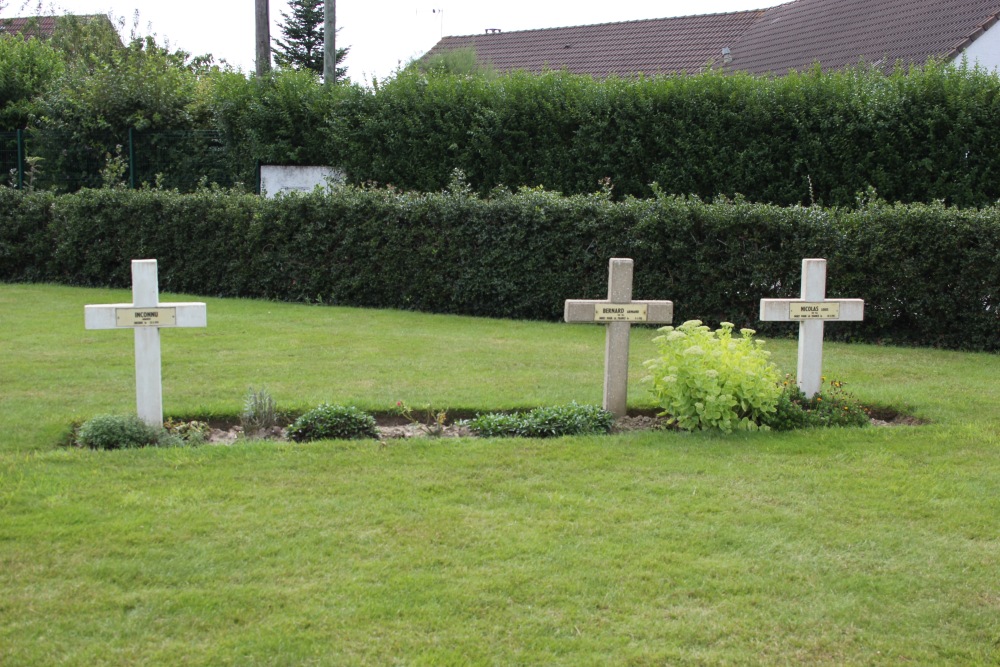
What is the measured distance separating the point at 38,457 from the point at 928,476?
5.27 meters

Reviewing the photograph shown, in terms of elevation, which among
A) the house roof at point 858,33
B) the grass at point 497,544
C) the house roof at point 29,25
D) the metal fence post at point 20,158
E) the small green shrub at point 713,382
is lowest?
the grass at point 497,544

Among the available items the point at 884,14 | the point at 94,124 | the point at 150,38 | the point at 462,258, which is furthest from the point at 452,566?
the point at 150,38

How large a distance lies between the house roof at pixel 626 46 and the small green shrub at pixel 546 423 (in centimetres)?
2005

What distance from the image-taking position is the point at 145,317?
633cm

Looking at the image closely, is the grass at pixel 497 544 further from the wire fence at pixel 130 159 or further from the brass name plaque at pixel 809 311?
the wire fence at pixel 130 159

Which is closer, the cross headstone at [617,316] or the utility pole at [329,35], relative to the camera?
the cross headstone at [617,316]

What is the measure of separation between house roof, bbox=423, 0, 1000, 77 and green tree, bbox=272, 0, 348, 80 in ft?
49.0

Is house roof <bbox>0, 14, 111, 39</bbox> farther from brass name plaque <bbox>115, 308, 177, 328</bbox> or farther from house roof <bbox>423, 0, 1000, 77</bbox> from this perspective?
brass name plaque <bbox>115, 308, 177, 328</bbox>

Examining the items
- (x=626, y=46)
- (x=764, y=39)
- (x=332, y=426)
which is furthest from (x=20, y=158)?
(x=764, y=39)

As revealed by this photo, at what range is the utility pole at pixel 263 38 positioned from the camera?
2039 cm

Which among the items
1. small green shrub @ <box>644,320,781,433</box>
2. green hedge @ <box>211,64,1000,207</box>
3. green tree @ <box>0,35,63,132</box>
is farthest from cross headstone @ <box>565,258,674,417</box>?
green tree @ <box>0,35,63,132</box>

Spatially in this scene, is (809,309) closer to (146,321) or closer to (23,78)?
(146,321)

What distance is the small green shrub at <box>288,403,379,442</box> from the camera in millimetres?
6566

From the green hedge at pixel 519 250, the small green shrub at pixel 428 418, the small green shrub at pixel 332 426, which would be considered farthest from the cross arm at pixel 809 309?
the green hedge at pixel 519 250
